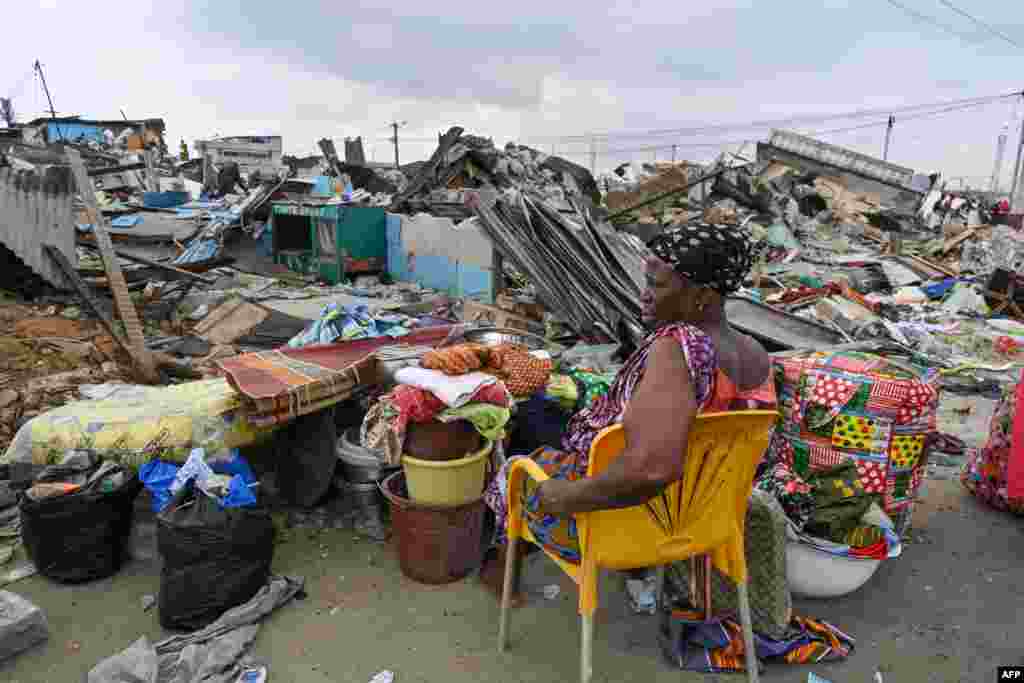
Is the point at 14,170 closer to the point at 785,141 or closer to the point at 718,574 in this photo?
the point at 718,574

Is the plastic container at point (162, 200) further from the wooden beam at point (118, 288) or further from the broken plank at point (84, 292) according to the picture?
the wooden beam at point (118, 288)

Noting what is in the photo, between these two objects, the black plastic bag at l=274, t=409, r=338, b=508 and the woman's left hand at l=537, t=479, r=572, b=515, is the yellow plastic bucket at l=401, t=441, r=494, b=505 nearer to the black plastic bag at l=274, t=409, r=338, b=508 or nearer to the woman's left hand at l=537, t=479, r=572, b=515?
the black plastic bag at l=274, t=409, r=338, b=508

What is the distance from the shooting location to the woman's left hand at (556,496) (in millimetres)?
1720

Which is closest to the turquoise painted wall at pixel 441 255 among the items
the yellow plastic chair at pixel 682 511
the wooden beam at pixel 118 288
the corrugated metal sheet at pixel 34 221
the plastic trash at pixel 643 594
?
the wooden beam at pixel 118 288

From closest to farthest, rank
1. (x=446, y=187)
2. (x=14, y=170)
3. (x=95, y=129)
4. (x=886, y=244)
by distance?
(x=14, y=170) → (x=446, y=187) → (x=886, y=244) → (x=95, y=129)

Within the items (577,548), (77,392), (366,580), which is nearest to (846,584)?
(577,548)

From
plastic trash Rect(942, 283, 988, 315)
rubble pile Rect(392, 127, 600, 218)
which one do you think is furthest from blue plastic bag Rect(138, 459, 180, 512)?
plastic trash Rect(942, 283, 988, 315)

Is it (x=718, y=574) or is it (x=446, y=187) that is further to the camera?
(x=446, y=187)

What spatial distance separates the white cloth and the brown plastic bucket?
0.51 meters

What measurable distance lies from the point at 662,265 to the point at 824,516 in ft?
5.12

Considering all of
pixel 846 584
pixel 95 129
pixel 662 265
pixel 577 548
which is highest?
pixel 95 129

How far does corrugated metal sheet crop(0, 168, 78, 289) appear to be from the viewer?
6648 mm

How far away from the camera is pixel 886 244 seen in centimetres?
1656

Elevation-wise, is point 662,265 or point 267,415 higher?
point 662,265
